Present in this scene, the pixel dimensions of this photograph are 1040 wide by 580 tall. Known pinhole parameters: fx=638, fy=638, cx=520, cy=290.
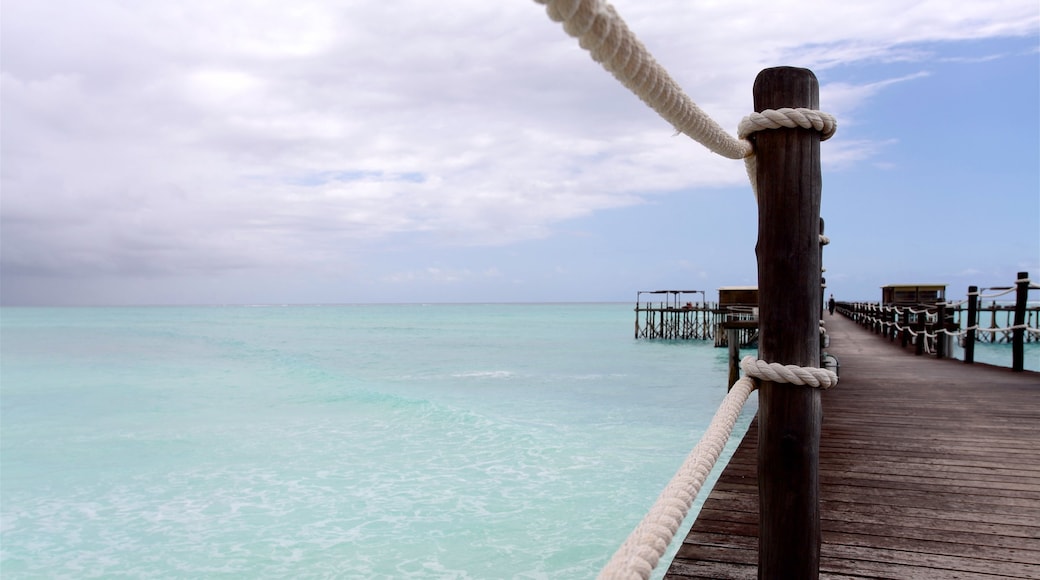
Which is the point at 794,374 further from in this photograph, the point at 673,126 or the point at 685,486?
the point at 673,126

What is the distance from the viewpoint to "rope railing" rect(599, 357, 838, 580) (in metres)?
1.10

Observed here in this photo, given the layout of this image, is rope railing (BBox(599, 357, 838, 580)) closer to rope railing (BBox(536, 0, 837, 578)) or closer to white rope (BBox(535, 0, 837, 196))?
rope railing (BBox(536, 0, 837, 578))

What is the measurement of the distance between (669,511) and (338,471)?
1075 cm

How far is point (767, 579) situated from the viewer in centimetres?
185

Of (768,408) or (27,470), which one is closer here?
(768,408)

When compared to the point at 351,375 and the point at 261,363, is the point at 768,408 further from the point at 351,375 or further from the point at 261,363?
the point at 261,363

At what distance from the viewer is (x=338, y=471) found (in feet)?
36.3

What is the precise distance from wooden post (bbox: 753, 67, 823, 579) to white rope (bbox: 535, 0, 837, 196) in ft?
0.14

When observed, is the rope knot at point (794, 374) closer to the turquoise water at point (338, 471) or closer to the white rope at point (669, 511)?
the white rope at point (669, 511)

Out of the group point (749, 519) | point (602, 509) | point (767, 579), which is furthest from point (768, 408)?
point (602, 509)

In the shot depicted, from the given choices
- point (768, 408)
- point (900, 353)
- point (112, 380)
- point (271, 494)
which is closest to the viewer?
point (768, 408)

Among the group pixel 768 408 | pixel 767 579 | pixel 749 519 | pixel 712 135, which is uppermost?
pixel 712 135

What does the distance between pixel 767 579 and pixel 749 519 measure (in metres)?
1.54

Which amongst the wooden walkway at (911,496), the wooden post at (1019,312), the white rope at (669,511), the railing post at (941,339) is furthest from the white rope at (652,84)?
the railing post at (941,339)
